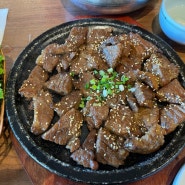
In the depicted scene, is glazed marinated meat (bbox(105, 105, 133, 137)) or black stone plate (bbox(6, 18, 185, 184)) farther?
glazed marinated meat (bbox(105, 105, 133, 137))

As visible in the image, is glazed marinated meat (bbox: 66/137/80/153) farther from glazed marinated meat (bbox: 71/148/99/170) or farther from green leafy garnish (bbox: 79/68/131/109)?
green leafy garnish (bbox: 79/68/131/109)

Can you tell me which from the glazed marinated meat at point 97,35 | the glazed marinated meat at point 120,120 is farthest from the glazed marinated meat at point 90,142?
the glazed marinated meat at point 97,35

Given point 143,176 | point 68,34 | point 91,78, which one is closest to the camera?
point 143,176

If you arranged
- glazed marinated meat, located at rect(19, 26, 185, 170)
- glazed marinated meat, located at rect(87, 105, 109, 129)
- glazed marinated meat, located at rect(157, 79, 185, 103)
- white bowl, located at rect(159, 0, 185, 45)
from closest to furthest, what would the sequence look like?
glazed marinated meat, located at rect(19, 26, 185, 170)
glazed marinated meat, located at rect(87, 105, 109, 129)
glazed marinated meat, located at rect(157, 79, 185, 103)
white bowl, located at rect(159, 0, 185, 45)

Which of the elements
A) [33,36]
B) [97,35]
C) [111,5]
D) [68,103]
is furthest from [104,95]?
[33,36]

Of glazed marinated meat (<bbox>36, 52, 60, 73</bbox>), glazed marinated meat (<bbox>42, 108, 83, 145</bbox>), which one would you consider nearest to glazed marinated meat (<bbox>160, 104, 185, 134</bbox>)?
glazed marinated meat (<bbox>42, 108, 83, 145</bbox>)

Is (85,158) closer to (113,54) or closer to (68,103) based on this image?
(68,103)

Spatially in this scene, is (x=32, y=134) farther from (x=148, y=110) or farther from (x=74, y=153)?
(x=148, y=110)

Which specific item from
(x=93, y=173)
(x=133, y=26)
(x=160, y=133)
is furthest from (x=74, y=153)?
(x=133, y=26)
